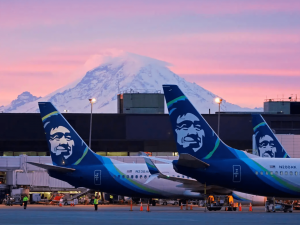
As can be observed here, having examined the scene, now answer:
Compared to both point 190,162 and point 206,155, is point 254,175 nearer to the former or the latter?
point 206,155

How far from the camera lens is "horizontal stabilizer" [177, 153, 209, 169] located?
162 feet

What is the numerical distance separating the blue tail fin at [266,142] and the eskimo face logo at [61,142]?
2061cm

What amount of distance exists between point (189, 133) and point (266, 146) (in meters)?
21.4

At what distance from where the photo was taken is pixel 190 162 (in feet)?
165

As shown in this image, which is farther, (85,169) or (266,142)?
(266,142)

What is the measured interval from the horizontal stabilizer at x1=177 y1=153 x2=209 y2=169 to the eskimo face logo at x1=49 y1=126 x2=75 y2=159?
16.0m

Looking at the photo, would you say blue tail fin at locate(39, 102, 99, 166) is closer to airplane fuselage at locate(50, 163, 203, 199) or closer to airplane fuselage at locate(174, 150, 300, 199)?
airplane fuselage at locate(50, 163, 203, 199)

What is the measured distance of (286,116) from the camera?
12581 cm

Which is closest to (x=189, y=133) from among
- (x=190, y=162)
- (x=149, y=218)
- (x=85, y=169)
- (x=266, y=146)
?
(x=190, y=162)

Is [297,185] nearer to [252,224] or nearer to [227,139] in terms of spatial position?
[252,224]

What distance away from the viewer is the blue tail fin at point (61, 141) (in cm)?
6275

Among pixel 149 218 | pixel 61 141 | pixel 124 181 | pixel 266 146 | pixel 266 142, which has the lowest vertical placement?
pixel 149 218

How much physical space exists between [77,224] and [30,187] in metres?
49.5

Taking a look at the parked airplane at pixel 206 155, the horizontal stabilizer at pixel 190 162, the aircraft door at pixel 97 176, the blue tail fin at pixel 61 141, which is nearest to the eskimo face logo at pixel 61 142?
the blue tail fin at pixel 61 141
